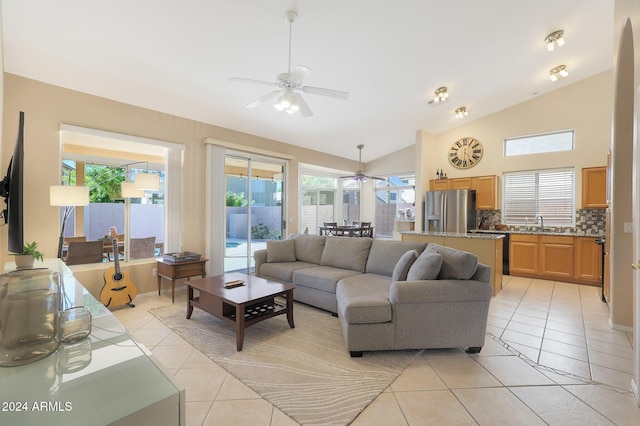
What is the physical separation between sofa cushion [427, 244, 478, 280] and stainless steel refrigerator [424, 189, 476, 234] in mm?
3511

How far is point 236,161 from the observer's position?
5.21 meters

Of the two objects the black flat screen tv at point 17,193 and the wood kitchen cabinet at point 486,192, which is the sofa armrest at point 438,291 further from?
the wood kitchen cabinet at point 486,192

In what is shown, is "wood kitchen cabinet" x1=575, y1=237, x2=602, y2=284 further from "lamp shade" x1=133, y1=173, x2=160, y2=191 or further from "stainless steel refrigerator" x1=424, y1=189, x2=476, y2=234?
"lamp shade" x1=133, y1=173, x2=160, y2=191

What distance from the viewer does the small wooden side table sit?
149 inches

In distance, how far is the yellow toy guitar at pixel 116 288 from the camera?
→ 3.46 meters

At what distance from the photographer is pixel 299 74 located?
2566mm

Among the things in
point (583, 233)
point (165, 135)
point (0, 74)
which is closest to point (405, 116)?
point (583, 233)

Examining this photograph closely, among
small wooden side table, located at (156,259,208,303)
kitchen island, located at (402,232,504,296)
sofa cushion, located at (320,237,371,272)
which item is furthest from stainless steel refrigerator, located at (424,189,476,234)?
small wooden side table, located at (156,259,208,303)

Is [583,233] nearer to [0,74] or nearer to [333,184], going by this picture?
[333,184]

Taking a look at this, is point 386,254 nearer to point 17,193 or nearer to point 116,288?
point 17,193

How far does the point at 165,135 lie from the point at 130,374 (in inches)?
162

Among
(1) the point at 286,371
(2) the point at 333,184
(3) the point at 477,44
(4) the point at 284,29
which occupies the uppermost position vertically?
(3) the point at 477,44

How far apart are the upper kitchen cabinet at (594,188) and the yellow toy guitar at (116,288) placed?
7.46 meters

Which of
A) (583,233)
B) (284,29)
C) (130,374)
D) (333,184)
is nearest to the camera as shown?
(130,374)
